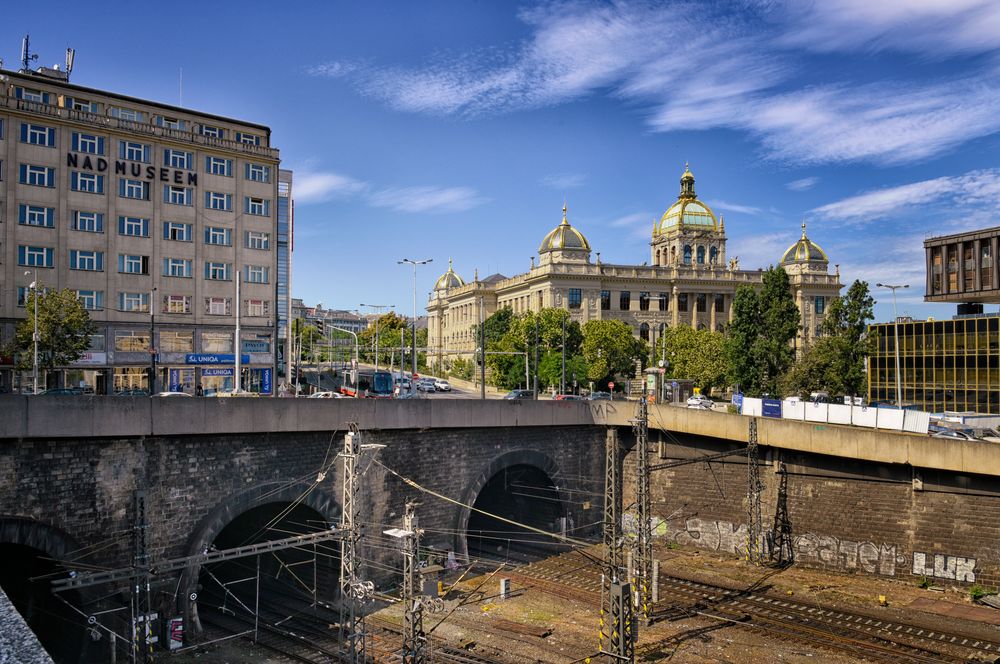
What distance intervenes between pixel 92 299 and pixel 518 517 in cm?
3050

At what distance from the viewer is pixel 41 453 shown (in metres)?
24.1

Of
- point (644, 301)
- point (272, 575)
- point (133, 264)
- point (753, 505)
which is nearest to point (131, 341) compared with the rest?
point (133, 264)

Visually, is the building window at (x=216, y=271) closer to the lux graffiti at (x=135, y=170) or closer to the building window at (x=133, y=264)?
the building window at (x=133, y=264)

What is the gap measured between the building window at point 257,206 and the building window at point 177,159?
14.9ft

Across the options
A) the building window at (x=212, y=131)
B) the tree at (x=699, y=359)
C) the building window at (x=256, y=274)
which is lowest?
the tree at (x=699, y=359)

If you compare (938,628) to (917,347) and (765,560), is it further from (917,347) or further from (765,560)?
(917,347)

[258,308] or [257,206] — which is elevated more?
[257,206]

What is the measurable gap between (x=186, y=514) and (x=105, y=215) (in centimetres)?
2919

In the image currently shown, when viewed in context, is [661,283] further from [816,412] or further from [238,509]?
[238,509]

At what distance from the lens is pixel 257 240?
5447 centimetres

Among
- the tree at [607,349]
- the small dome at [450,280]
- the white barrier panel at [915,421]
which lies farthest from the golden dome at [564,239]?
the white barrier panel at [915,421]

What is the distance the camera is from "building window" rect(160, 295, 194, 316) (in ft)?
168

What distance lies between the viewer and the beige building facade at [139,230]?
46.0 metres

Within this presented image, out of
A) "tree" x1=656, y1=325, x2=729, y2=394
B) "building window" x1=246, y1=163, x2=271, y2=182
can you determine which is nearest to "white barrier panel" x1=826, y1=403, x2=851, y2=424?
"building window" x1=246, y1=163, x2=271, y2=182
